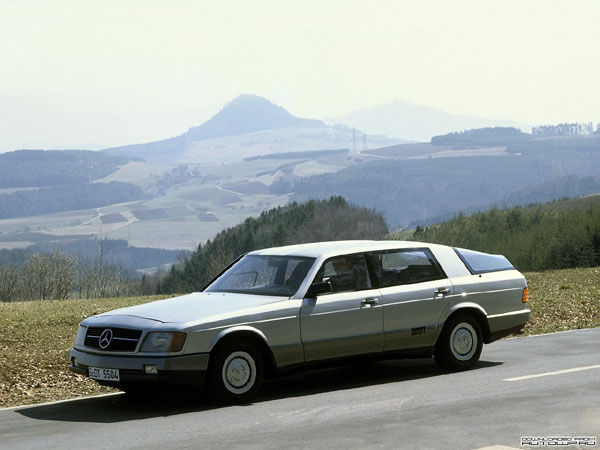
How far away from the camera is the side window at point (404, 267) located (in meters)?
11.2

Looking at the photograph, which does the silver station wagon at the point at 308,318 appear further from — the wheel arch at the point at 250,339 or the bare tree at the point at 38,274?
the bare tree at the point at 38,274

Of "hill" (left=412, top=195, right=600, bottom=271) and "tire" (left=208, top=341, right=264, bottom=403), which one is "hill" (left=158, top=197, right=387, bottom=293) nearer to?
"hill" (left=412, top=195, right=600, bottom=271)

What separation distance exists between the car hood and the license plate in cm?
Result: 62

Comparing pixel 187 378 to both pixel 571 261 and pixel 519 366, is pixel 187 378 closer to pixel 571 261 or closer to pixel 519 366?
pixel 519 366

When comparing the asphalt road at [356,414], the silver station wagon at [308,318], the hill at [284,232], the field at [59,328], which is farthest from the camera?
the hill at [284,232]

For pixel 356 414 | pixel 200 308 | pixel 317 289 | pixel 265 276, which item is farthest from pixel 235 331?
pixel 356 414

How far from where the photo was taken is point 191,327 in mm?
9539

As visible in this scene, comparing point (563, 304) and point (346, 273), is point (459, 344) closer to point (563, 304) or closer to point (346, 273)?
point (346, 273)

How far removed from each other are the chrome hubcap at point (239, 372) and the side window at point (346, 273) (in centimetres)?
131

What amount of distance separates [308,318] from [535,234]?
308ft

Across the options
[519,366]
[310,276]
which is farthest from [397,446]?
[519,366]

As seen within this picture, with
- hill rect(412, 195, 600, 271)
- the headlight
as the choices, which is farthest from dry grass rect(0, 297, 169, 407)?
hill rect(412, 195, 600, 271)

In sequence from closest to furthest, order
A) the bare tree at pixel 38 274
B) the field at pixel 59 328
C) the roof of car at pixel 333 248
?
the roof of car at pixel 333 248 < the field at pixel 59 328 < the bare tree at pixel 38 274

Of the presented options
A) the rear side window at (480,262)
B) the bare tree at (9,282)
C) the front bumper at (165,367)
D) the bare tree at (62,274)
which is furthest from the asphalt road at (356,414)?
the bare tree at (9,282)
